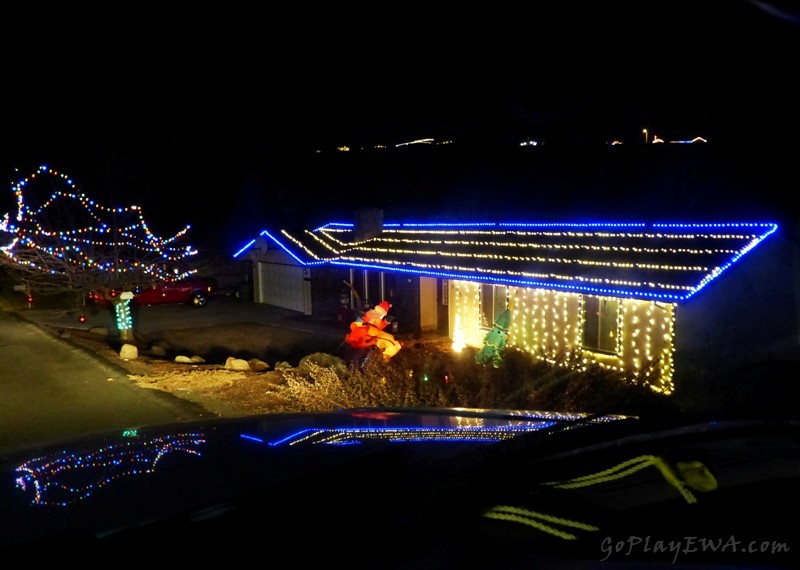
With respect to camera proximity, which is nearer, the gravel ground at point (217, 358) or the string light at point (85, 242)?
the gravel ground at point (217, 358)

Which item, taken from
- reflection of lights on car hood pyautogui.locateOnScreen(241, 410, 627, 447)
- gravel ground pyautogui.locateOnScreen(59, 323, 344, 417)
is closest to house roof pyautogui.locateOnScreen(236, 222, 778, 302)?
gravel ground pyautogui.locateOnScreen(59, 323, 344, 417)

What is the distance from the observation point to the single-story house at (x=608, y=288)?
12.1m

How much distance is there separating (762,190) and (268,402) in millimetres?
11352

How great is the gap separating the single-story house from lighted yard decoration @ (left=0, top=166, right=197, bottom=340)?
4947mm

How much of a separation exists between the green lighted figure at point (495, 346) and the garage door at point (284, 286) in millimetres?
11588

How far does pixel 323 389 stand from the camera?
10.4 m

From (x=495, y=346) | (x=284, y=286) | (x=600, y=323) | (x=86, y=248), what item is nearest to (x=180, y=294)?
(x=284, y=286)

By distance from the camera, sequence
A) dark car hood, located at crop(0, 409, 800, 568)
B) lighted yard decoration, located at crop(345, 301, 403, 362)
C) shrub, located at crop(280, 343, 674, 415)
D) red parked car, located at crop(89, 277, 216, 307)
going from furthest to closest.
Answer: red parked car, located at crop(89, 277, 216, 307) → lighted yard decoration, located at crop(345, 301, 403, 362) → shrub, located at crop(280, 343, 674, 415) → dark car hood, located at crop(0, 409, 800, 568)

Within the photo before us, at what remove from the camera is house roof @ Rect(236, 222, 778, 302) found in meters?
11.7

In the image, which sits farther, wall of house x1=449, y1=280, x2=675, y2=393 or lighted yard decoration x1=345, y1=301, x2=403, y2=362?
lighted yard decoration x1=345, y1=301, x2=403, y2=362

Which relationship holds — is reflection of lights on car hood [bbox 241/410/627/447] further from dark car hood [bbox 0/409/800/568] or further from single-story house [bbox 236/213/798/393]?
single-story house [bbox 236/213/798/393]

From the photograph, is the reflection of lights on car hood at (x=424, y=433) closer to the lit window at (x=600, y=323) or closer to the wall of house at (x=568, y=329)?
the wall of house at (x=568, y=329)

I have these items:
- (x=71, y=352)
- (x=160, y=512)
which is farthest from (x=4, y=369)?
(x=160, y=512)

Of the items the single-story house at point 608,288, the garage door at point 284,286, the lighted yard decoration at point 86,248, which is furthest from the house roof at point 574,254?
the lighted yard decoration at point 86,248
